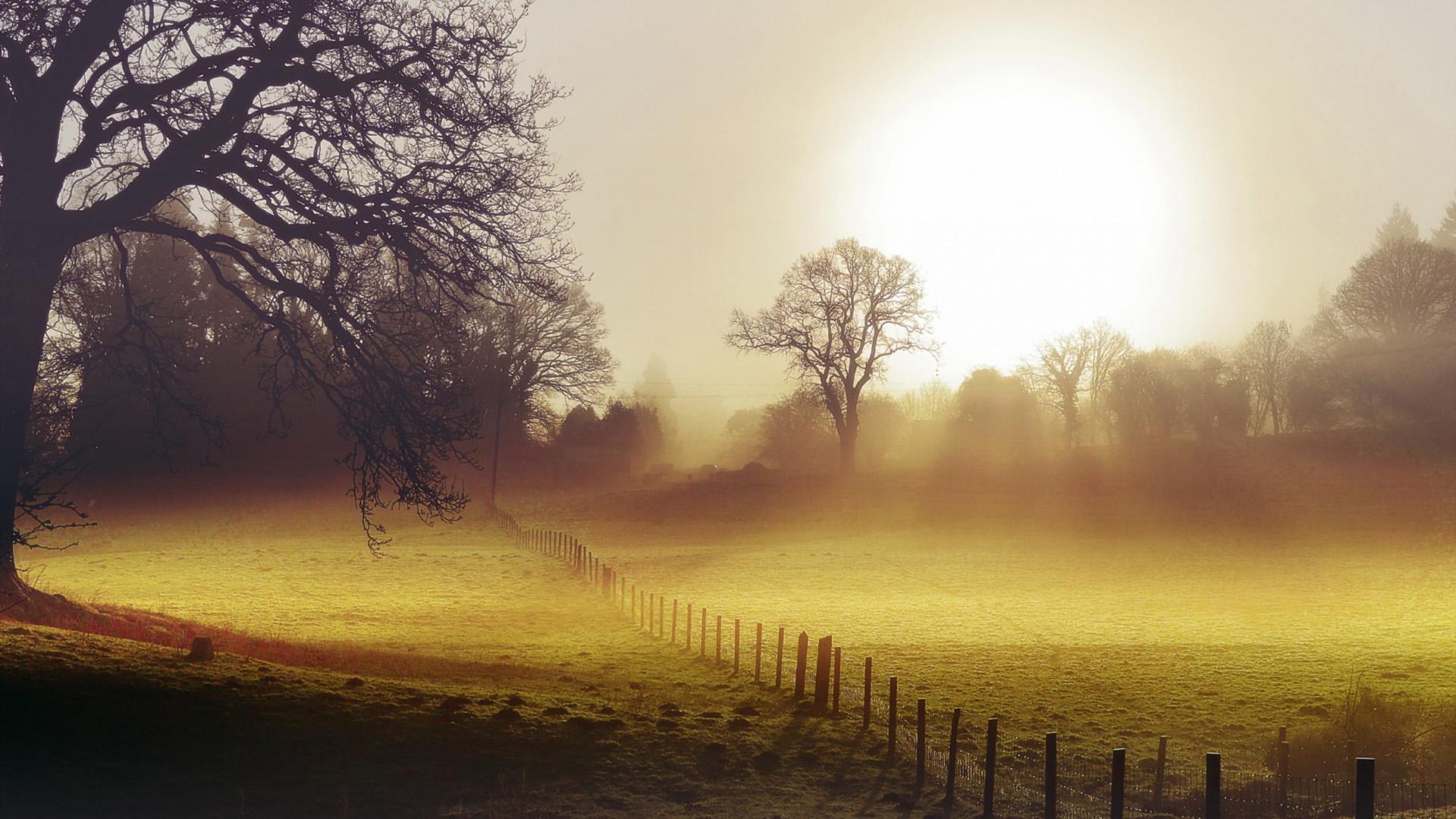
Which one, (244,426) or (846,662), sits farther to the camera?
(244,426)

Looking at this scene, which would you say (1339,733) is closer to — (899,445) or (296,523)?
(296,523)

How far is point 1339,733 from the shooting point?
14555 mm

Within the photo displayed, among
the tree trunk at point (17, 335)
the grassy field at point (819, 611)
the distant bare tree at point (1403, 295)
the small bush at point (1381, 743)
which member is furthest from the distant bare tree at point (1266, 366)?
the tree trunk at point (17, 335)

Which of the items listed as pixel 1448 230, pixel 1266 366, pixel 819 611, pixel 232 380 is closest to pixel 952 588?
pixel 819 611

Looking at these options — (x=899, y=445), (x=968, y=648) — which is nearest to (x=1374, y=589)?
(x=968, y=648)

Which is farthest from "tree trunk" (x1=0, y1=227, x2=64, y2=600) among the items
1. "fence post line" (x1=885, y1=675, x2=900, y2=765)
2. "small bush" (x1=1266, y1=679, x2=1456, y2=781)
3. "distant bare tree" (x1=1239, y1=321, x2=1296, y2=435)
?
"distant bare tree" (x1=1239, y1=321, x2=1296, y2=435)

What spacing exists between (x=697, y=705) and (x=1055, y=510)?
45711mm

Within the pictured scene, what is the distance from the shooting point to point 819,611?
31703 mm

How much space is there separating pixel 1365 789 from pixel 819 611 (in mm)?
22872

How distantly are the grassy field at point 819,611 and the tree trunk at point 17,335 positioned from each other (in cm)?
269

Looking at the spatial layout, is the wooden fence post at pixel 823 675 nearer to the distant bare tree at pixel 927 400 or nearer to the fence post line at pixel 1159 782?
the fence post line at pixel 1159 782

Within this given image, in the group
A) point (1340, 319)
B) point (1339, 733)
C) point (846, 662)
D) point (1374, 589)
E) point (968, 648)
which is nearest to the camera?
Answer: point (1339, 733)

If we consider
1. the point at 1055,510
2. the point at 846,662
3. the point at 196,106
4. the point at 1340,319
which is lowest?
the point at 846,662

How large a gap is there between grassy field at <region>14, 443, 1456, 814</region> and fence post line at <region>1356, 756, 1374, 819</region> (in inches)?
211
